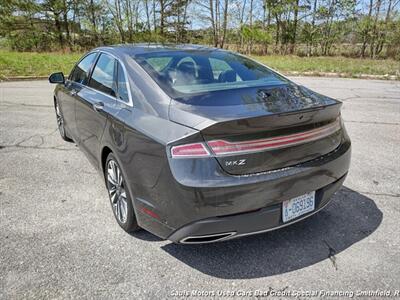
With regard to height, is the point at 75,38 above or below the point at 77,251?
above

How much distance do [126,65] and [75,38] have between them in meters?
29.6

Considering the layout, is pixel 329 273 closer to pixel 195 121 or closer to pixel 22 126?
pixel 195 121

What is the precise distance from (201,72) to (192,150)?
1.20 meters

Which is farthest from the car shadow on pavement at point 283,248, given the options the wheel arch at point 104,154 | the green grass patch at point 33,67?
the green grass patch at point 33,67

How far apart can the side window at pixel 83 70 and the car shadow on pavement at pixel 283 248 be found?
7.60 feet

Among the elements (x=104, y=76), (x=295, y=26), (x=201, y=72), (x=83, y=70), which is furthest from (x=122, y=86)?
(x=295, y=26)

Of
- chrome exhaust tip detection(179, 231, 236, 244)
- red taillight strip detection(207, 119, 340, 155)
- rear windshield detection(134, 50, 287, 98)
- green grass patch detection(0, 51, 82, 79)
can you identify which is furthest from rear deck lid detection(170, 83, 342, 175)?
green grass patch detection(0, 51, 82, 79)

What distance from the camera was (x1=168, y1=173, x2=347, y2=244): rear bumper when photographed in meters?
1.98

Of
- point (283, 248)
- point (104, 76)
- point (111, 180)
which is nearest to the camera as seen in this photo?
point (283, 248)

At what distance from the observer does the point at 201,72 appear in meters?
2.89

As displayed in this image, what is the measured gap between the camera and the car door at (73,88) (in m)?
3.78

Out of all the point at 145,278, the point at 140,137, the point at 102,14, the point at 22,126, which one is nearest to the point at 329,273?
the point at 145,278

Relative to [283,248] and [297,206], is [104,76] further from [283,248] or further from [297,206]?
[283,248]

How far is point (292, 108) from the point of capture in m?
2.18
